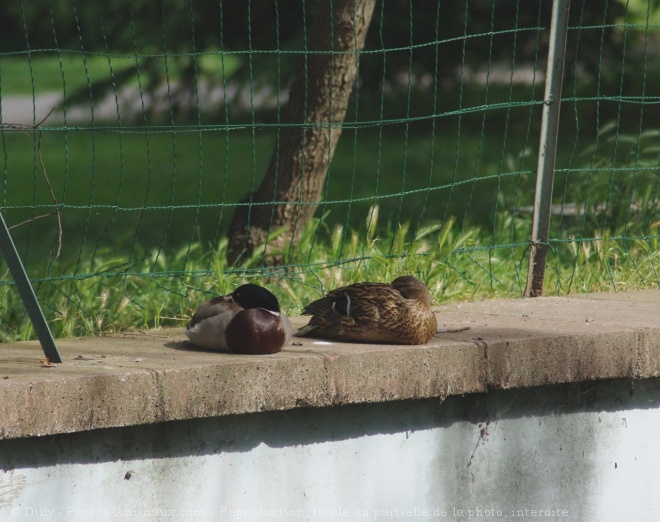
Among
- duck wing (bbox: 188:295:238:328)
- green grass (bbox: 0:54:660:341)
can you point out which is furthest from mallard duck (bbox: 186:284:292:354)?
green grass (bbox: 0:54:660:341)

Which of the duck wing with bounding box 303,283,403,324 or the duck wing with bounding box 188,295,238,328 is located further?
the duck wing with bounding box 303,283,403,324

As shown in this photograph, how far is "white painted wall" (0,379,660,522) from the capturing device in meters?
3.42

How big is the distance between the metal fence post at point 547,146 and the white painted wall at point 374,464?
0.90m

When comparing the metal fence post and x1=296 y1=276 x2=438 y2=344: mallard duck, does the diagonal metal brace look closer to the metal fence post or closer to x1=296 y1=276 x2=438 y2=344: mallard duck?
x1=296 y1=276 x2=438 y2=344: mallard duck

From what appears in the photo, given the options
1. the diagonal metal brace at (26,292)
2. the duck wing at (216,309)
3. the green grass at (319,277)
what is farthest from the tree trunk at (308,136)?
the diagonal metal brace at (26,292)

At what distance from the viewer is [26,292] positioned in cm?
357

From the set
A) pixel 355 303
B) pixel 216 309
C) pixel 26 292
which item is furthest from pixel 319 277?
pixel 26 292

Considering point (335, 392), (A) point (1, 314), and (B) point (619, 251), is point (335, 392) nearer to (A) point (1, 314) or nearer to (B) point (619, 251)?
(A) point (1, 314)

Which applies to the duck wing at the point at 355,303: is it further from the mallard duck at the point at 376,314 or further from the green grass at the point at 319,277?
the green grass at the point at 319,277

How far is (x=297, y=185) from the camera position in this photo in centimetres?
605

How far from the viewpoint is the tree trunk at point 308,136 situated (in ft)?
19.0

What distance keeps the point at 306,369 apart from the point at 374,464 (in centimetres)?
50

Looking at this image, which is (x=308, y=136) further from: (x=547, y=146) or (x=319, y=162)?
(x=547, y=146)

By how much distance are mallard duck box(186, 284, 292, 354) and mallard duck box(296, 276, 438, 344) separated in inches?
9.2
